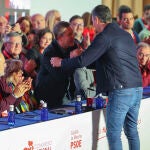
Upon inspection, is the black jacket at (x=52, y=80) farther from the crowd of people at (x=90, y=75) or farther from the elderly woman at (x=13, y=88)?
the elderly woman at (x=13, y=88)

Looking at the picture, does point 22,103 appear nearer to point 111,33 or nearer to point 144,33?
point 111,33

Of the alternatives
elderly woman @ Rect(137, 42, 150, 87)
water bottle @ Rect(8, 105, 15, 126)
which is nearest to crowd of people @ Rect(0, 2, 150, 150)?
water bottle @ Rect(8, 105, 15, 126)

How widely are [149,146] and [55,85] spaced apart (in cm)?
104

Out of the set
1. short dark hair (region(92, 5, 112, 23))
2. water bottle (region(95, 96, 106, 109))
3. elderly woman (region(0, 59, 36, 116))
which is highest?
short dark hair (region(92, 5, 112, 23))

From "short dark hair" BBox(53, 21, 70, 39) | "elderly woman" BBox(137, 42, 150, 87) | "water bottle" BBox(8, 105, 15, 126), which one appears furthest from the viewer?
"elderly woman" BBox(137, 42, 150, 87)

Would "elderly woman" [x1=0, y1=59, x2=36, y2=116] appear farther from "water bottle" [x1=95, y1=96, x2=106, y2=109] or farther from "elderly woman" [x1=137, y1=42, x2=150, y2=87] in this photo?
"elderly woman" [x1=137, y1=42, x2=150, y2=87]

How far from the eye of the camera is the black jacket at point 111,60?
368cm

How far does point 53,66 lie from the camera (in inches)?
162

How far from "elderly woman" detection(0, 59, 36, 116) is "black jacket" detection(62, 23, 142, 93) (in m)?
0.38

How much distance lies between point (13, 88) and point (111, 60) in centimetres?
74

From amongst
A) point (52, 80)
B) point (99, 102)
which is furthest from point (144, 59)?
point (99, 102)

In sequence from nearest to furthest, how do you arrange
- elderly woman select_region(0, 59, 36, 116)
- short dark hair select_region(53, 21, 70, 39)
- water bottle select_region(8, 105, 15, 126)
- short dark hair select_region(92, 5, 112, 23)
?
water bottle select_region(8, 105, 15, 126)
elderly woman select_region(0, 59, 36, 116)
short dark hair select_region(92, 5, 112, 23)
short dark hair select_region(53, 21, 70, 39)

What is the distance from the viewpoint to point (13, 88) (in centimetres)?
373

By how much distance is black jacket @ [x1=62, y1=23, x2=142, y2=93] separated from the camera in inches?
145
